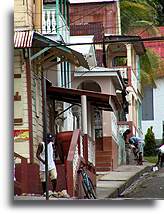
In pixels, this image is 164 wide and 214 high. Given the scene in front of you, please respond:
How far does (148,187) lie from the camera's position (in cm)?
1044

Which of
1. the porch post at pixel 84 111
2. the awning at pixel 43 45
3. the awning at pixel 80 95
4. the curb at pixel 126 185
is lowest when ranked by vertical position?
the curb at pixel 126 185

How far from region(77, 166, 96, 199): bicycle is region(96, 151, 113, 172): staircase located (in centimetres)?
28

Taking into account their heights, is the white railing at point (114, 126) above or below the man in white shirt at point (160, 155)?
above

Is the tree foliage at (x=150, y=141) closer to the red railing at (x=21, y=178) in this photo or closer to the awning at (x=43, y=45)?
the awning at (x=43, y=45)

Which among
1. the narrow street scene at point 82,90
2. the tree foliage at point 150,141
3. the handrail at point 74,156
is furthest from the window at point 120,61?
the handrail at point 74,156

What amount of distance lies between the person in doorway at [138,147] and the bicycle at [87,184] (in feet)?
2.38

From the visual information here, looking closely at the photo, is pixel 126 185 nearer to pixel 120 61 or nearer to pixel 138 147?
pixel 138 147

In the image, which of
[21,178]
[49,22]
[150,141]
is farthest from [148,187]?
[49,22]

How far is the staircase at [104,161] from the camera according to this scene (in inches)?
414

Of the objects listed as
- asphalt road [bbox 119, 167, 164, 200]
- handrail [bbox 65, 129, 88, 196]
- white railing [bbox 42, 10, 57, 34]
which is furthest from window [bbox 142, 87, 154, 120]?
white railing [bbox 42, 10, 57, 34]

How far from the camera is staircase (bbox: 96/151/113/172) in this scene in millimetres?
10523

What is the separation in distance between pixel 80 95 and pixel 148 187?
159cm

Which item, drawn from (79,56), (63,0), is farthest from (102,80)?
(63,0)

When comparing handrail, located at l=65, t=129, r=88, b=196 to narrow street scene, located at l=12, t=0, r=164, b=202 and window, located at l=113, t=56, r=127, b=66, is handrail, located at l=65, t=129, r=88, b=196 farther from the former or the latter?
window, located at l=113, t=56, r=127, b=66
